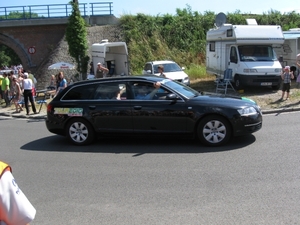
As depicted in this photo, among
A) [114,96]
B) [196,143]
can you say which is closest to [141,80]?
[114,96]

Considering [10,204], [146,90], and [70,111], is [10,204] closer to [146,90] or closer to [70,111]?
[146,90]

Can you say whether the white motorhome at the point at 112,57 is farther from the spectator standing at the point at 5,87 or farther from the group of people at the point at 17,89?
the spectator standing at the point at 5,87

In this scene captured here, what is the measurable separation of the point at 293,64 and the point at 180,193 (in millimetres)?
17573

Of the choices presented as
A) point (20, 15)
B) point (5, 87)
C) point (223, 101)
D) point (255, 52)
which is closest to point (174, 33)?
point (20, 15)

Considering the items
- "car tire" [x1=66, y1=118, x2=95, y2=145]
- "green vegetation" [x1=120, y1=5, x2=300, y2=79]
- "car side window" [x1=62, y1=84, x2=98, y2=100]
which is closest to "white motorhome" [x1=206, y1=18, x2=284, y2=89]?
"car side window" [x1=62, y1=84, x2=98, y2=100]

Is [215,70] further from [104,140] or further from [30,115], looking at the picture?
[104,140]

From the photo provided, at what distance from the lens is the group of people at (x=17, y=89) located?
49.1 feet

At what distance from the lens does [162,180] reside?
19.8ft

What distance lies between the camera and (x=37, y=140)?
10.1 metres

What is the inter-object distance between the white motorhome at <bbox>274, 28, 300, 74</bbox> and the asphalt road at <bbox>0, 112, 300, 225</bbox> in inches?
495

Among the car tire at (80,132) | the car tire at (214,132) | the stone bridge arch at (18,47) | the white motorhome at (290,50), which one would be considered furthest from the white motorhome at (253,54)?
the stone bridge arch at (18,47)

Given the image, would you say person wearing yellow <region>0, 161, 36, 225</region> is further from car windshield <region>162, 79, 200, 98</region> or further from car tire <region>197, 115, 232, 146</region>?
car windshield <region>162, 79, 200, 98</region>

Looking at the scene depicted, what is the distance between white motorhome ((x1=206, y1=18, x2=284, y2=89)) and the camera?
16.2 metres

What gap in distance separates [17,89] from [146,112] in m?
10.1
